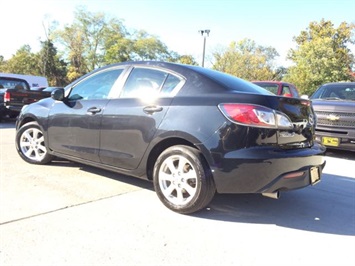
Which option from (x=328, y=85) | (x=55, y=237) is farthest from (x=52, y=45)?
(x=55, y=237)

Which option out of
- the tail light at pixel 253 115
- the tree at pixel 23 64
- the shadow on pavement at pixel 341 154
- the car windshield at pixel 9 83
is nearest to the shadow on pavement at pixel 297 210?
the tail light at pixel 253 115

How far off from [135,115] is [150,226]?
1.26 meters

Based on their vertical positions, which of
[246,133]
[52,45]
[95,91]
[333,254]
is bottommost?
[333,254]

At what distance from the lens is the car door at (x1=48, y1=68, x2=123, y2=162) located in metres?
4.19

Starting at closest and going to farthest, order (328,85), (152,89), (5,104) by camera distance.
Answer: (152,89), (328,85), (5,104)

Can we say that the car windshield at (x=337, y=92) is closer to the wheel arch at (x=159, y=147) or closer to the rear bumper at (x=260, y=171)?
the rear bumper at (x=260, y=171)

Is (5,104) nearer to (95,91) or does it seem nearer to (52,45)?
(95,91)

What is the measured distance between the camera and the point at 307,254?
2.76 meters

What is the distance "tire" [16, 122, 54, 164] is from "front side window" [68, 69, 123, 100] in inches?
37.0

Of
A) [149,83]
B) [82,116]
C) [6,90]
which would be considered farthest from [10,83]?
[149,83]

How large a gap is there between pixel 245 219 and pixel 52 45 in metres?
59.3

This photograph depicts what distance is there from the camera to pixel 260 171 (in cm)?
308

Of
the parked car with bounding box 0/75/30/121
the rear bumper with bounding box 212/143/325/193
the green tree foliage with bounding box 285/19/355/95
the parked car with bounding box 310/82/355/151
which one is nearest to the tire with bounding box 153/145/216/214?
the rear bumper with bounding box 212/143/325/193

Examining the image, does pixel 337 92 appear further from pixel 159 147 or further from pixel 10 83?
pixel 10 83
